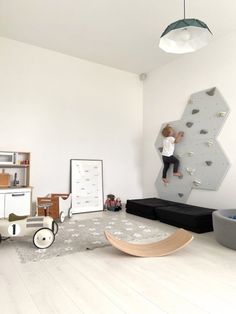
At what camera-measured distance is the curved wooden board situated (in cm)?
247

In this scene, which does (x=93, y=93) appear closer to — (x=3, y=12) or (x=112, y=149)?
(x=112, y=149)

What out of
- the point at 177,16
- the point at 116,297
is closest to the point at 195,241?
the point at 116,297

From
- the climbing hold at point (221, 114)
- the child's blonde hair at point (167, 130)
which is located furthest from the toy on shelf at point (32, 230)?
the climbing hold at point (221, 114)

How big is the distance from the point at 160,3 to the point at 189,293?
345 centimetres

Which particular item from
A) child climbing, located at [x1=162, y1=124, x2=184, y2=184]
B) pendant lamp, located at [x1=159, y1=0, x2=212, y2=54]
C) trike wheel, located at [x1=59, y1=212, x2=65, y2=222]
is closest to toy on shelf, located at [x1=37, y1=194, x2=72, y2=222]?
trike wheel, located at [x1=59, y1=212, x2=65, y2=222]

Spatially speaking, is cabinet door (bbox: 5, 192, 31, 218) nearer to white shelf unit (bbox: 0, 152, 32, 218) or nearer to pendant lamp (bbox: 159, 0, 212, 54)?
white shelf unit (bbox: 0, 152, 32, 218)

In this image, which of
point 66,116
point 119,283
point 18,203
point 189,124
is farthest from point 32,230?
point 189,124

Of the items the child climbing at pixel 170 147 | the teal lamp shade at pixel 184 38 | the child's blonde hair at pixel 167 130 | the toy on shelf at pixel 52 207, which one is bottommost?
the toy on shelf at pixel 52 207

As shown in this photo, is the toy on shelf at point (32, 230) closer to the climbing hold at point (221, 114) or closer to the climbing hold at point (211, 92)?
the climbing hold at point (221, 114)

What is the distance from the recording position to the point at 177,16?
347 centimetres

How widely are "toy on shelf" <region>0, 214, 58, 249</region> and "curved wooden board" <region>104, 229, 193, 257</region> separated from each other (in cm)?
67

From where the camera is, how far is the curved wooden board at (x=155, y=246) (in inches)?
97.2

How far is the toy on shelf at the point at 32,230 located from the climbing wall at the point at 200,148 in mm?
2762

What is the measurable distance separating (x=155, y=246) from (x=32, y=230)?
1.43 m
